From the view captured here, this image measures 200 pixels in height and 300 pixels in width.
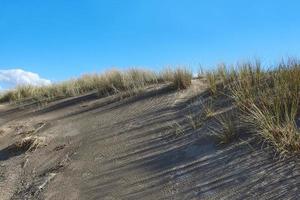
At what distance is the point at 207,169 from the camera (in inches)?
232

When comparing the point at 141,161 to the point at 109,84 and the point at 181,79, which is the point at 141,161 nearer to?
the point at 181,79

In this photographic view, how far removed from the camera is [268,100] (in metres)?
6.80

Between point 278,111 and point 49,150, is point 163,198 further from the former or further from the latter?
point 49,150

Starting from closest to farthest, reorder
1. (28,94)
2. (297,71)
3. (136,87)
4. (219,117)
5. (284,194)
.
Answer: (284,194) → (219,117) → (297,71) → (136,87) → (28,94)

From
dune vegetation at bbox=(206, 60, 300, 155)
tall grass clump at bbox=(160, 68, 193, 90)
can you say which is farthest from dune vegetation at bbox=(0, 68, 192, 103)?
dune vegetation at bbox=(206, 60, 300, 155)

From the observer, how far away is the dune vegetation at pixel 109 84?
10.8m

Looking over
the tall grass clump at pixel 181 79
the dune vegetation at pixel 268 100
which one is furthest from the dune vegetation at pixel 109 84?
the dune vegetation at pixel 268 100

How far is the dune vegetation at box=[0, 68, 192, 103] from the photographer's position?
10781mm

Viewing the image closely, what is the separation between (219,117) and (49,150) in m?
3.03

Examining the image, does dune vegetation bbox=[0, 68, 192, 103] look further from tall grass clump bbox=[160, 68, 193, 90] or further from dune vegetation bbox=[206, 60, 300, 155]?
dune vegetation bbox=[206, 60, 300, 155]

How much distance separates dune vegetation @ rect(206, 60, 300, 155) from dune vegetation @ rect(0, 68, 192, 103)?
114 cm

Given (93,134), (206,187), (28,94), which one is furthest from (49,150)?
(28,94)

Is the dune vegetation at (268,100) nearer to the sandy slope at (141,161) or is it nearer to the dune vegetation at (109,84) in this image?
the sandy slope at (141,161)

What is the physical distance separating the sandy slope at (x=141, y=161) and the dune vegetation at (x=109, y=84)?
0.56 meters
